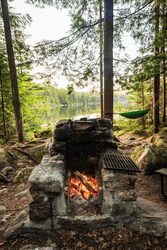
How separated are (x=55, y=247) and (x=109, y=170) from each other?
1.23 meters

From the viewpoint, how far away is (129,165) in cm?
209

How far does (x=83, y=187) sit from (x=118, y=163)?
910 mm

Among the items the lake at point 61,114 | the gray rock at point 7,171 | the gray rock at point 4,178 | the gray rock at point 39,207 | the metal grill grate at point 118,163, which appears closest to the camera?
the gray rock at point 39,207

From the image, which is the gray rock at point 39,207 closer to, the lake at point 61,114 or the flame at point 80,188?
the flame at point 80,188

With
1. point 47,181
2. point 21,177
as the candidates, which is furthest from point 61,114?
point 47,181

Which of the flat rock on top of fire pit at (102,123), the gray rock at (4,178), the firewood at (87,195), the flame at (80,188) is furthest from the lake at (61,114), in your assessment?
→ the firewood at (87,195)

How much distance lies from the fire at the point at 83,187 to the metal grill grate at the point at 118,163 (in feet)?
1.63

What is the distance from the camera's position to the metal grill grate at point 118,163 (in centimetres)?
198

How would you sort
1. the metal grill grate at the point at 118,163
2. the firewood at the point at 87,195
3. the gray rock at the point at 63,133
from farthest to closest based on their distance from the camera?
the gray rock at the point at 63,133 → the firewood at the point at 87,195 → the metal grill grate at the point at 118,163

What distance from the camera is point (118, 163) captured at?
215 cm

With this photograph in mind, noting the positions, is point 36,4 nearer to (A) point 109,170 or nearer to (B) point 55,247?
(A) point 109,170

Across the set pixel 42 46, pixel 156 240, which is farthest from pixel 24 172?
pixel 42 46

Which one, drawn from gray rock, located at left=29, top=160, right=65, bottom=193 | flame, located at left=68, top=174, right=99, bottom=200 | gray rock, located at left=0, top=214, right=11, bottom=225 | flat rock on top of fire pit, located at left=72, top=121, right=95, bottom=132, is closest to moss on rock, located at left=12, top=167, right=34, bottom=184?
gray rock, located at left=0, top=214, right=11, bottom=225

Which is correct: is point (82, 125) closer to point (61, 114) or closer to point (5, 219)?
point (5, 219)
